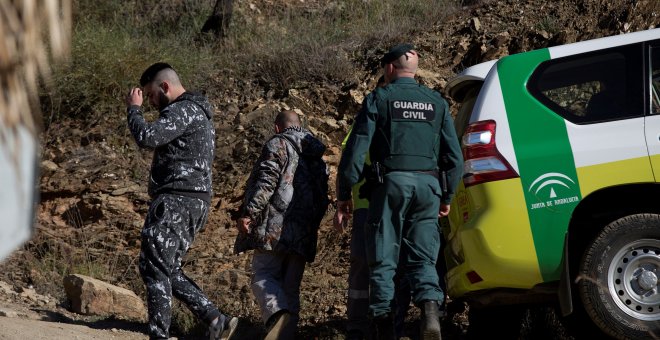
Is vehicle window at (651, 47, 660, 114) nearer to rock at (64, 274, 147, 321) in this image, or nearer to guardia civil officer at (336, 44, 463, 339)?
guardia civil officer at (336, 44, 463, 339)

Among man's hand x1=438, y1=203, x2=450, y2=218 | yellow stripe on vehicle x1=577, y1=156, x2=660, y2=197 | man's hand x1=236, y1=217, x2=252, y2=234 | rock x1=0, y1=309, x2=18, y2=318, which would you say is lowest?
rock x1=0, y1=309, x2=18, y2=318

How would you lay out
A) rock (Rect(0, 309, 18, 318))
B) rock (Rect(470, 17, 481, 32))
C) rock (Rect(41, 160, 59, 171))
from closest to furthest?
rock (Rect(0, 309, 18, 318))
rock (Rect(41, 160, 59, 171))
rock (Rect(470, 17, 481, 32))

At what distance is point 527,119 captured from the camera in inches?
275

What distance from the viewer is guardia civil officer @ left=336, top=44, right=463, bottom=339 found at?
6883mm

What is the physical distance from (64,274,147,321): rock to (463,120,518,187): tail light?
11.1 ft

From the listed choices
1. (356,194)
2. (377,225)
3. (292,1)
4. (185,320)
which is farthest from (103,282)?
(292,1)

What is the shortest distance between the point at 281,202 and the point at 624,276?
8.12 ft

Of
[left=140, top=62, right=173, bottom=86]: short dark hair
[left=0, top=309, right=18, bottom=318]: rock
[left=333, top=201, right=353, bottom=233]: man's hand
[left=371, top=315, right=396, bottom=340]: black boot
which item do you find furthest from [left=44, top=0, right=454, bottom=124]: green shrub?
[left=371, top=315, right=396, bottom=340]: black boot

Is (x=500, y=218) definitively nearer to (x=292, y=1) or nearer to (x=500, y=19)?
Answer: (x=500, y=19)

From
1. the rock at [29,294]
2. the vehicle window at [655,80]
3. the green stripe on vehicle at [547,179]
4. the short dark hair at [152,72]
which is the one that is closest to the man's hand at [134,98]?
the short dark hair at [152,72]

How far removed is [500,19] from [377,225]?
7.36 metres

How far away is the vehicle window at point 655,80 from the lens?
6.93 meters

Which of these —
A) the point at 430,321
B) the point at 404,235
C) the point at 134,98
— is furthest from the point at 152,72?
the point at 430,321

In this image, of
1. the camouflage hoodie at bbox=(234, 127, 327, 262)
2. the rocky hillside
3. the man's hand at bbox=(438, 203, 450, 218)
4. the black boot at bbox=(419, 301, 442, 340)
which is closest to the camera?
the black boot at bbox=(419, 301, 442, 340)
